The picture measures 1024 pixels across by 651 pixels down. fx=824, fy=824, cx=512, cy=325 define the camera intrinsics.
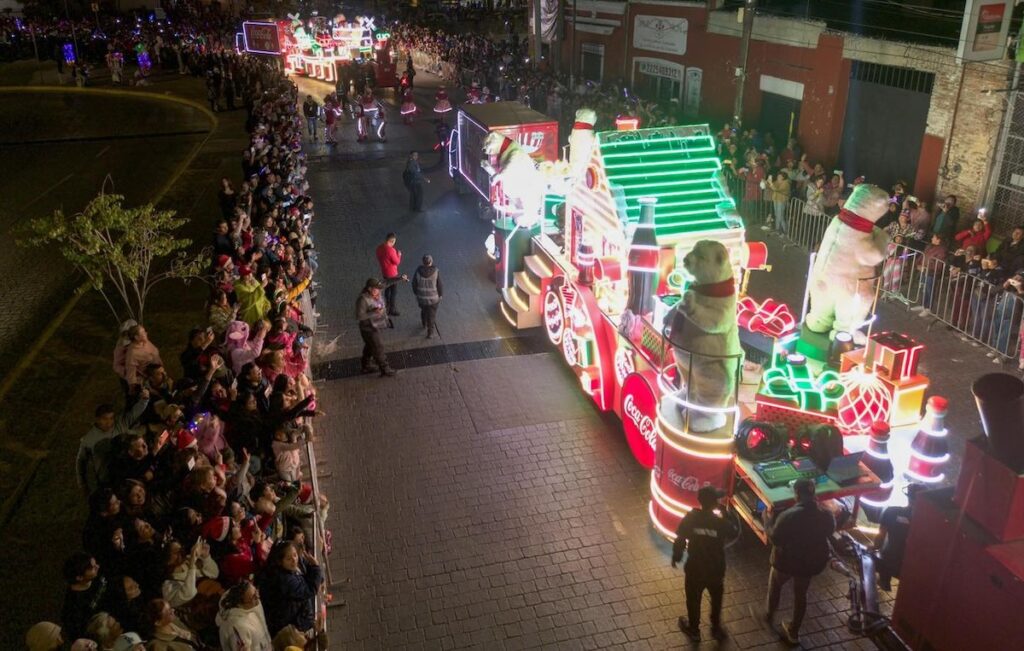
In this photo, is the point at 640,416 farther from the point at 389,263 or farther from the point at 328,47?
the point at 328,47

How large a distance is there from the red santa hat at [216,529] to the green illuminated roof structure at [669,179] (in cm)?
534

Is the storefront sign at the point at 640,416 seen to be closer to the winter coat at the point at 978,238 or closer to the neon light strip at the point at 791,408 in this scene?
the neon light strip at the point at 791,408

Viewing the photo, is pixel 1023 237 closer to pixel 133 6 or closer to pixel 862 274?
pixel 862 274

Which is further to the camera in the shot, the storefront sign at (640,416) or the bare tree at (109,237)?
the bare tree at (109,237)

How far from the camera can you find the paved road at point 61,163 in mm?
14906

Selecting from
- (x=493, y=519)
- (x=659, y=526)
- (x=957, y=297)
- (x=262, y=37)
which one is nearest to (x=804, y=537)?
(x=659, y=526)

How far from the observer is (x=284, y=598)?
5.94m

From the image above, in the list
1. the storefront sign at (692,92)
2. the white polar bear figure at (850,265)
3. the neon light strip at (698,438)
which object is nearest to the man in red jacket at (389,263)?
the neon light strip at (698,438)

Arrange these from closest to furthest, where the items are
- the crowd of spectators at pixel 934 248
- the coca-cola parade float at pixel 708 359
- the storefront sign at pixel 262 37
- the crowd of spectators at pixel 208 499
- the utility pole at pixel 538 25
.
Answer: the crowd of spectators at pixel 208 499, the coca-cola parade float at pixel 708 359, the crowd of spectators at pixel 934 248, the utility pole at pixel 538 25, the storefront sign at pixel 262 37

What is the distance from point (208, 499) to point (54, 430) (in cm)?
512

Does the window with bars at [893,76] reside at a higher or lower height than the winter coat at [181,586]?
higher

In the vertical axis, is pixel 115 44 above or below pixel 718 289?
above

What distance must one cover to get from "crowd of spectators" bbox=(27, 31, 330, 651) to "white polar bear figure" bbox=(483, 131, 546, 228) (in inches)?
150

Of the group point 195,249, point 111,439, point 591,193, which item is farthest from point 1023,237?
point 195,249
